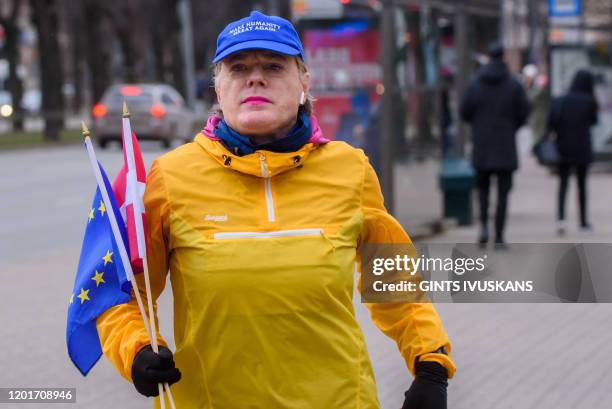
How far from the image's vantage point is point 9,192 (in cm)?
2047

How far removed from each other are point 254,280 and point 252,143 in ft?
1.06

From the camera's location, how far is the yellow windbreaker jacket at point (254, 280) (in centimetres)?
280

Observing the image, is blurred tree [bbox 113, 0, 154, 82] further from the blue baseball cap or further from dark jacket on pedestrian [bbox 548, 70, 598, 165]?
the blue baseball cap

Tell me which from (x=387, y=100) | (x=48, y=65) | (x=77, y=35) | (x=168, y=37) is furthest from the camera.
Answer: (x=168, y=37)

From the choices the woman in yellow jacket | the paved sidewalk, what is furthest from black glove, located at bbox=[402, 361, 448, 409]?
the paved sidewalk

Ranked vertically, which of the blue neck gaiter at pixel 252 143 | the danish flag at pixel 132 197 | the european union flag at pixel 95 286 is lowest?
the european union flag at pixel 95 286

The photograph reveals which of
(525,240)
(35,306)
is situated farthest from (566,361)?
(525,240)

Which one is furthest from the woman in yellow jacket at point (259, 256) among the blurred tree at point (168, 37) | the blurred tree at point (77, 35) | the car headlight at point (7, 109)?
the blurred tree at point (168, 37)

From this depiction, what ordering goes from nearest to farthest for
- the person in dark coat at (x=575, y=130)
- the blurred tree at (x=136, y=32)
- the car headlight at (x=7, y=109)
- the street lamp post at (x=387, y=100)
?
the street lamp post at (x=387, y=100), the person in dark coat at (x=575, y=130), the car headlight at (x=7, y=109), the blurred tree at (x=136, y=32)

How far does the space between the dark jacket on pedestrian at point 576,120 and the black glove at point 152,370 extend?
1094 cm

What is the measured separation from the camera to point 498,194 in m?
11.9

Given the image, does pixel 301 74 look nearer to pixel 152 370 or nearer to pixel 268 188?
pixel 268 188

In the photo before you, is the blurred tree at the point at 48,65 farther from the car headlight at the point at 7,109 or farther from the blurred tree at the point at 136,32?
the blurred tree at the point at 136,32

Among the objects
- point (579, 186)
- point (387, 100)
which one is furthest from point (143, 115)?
point (387, 100)
